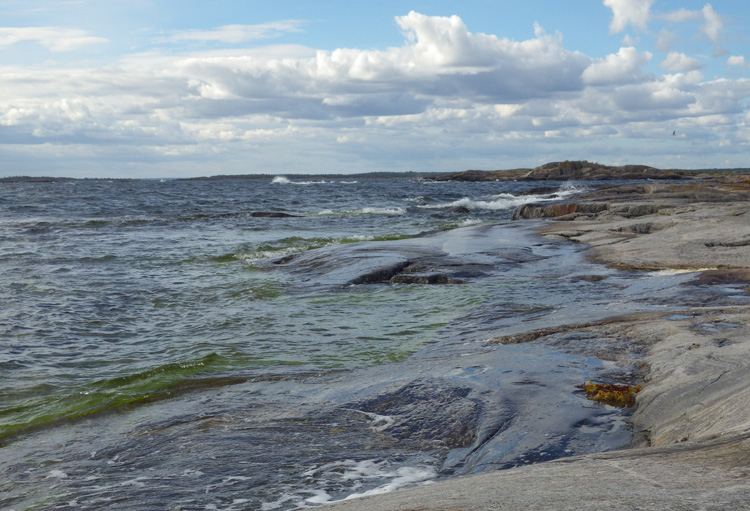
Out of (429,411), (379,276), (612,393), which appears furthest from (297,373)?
(379,276)

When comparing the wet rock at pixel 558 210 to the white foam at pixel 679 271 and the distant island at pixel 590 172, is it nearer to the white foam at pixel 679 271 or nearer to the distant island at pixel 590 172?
the white foam at pixel 679 271

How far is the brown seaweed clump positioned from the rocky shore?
10 cm

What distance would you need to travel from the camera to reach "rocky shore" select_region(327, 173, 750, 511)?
9.71 ft

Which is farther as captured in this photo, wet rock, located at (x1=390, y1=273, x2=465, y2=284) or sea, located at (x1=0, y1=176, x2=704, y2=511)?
wet rock, located at (x1=390, y1=273, x2=465, y2=284)

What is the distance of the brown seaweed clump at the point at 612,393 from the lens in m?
5.90

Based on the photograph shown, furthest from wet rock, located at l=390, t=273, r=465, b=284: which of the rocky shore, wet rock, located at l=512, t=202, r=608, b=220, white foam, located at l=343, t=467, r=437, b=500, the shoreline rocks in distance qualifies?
the shoreline rocks in distance

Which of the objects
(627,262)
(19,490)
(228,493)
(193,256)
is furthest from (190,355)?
(193,256)

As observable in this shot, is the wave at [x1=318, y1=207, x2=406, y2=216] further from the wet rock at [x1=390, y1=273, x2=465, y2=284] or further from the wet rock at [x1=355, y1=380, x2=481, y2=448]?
the wet rock at [x1=355, y1=380, x2=481, y2=448]

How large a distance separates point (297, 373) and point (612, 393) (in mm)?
3759

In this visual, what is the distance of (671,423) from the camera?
16.4 feet

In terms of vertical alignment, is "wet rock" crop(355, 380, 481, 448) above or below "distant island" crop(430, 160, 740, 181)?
below

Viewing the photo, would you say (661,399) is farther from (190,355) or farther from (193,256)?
(193,256)

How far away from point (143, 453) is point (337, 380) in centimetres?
263

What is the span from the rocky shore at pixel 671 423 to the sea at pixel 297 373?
16.6 inches
